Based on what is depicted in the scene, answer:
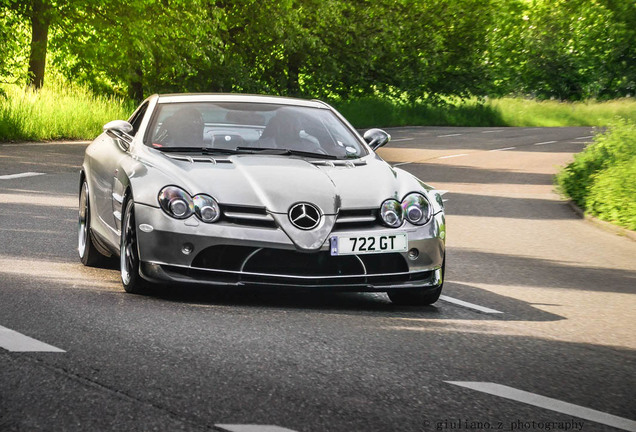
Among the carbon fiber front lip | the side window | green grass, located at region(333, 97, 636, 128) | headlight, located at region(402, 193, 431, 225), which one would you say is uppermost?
the side window

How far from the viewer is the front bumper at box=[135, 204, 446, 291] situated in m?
7.57

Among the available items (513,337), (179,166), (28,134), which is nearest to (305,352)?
(513,337)

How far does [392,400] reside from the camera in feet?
17.6

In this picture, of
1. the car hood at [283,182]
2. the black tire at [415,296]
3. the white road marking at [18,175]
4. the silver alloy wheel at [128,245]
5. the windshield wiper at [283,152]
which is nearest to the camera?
the car hood at [283,182]

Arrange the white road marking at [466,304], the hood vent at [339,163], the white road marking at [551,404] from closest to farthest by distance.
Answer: the white road marking at [551,404]
the hood vent at [339,163]
the white road marking at [466,304]

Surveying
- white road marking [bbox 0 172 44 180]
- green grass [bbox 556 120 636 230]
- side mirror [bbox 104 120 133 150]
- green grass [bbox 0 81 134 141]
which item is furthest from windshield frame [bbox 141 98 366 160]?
green grass [bbox 0 81 134 141]

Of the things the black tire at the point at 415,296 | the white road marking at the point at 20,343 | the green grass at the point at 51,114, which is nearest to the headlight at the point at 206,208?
the black tire at the point at 415,296

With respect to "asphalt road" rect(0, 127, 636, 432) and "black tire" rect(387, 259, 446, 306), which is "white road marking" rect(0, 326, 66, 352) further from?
"black tire" rect(387, 259, 446, 306)

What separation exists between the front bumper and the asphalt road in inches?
8.6

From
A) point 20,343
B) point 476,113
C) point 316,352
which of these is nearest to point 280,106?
point 316,352

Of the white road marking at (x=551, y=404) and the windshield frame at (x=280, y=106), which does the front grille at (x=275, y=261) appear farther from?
the white road marking at (x=551, y=404)

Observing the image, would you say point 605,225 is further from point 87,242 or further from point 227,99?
point 87,242

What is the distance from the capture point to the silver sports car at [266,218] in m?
7.61

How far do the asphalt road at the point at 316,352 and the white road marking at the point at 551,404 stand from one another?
16mm
